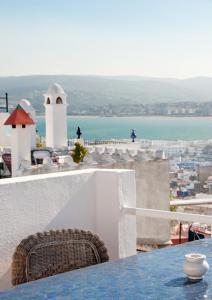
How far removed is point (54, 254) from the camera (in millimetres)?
2766

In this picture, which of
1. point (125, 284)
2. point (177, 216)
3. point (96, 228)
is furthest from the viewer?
point (96, 228)

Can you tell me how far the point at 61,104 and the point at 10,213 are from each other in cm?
1162

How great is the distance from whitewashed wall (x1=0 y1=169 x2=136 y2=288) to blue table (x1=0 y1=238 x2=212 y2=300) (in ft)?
2.98

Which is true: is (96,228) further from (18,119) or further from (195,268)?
(18,119)

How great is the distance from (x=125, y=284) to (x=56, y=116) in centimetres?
1260

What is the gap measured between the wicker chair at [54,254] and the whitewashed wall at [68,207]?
0.38m

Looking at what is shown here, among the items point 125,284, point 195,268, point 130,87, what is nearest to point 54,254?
point 125,284

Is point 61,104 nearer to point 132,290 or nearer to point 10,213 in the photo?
point 10,213

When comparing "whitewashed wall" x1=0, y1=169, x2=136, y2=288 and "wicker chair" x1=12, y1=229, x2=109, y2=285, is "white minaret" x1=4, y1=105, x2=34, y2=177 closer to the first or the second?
"whitewashed wall" x1=0, y1=169, x2=136, y2=288

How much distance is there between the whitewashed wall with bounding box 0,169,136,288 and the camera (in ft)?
10.2

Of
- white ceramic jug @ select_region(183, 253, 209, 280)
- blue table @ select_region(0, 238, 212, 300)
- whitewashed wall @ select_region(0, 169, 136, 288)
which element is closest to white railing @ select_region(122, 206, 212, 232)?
whitewashed wall @ select_region(0, 169, 136, 288)

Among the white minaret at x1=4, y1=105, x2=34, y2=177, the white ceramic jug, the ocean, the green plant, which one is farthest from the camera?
the ocean

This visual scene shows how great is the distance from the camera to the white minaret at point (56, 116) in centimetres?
1442

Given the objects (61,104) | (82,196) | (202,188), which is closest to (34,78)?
(61,104)
